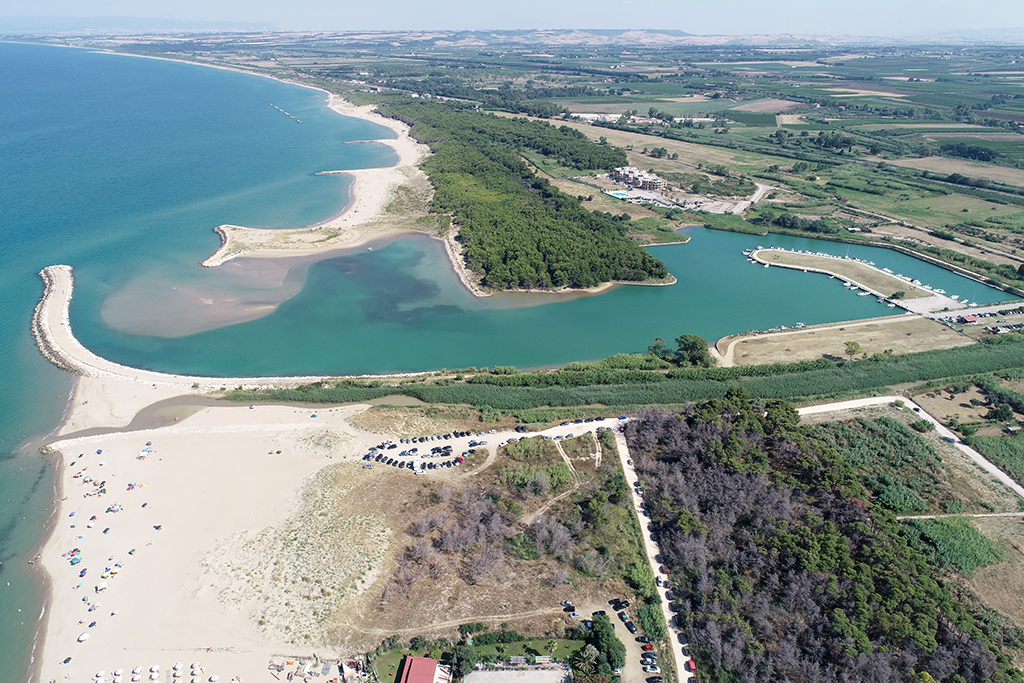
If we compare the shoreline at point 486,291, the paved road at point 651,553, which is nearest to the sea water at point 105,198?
the shoreline at point 486,291

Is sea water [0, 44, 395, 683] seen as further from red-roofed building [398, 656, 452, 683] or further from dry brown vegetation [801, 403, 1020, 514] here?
dry brown vegetation [801, 403, 1020, 514]

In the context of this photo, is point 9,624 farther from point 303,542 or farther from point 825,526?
point 825,526

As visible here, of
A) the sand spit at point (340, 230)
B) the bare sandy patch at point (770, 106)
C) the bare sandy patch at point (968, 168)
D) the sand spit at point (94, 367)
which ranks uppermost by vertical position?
the bare sandy patch at point (770, 106)

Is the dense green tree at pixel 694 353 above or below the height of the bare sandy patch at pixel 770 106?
below

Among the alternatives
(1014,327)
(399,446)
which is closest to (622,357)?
(399,446)

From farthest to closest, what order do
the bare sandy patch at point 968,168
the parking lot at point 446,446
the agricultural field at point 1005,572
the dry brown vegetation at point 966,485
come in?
the bare sandy patch at point 968,168 < the parking lot at point 446,446 < the dry brown vegetation at point 966,485 < the agricultural field at point 1005,572

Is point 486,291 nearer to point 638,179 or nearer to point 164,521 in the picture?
point 164,521

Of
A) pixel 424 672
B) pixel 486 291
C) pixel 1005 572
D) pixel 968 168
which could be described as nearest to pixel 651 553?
pixel 424 672

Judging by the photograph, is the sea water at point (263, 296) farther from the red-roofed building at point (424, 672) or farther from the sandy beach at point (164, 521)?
the red-roofed building at point (424, 672)

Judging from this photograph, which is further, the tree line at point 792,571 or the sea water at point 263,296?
the sea water at point 263,296
